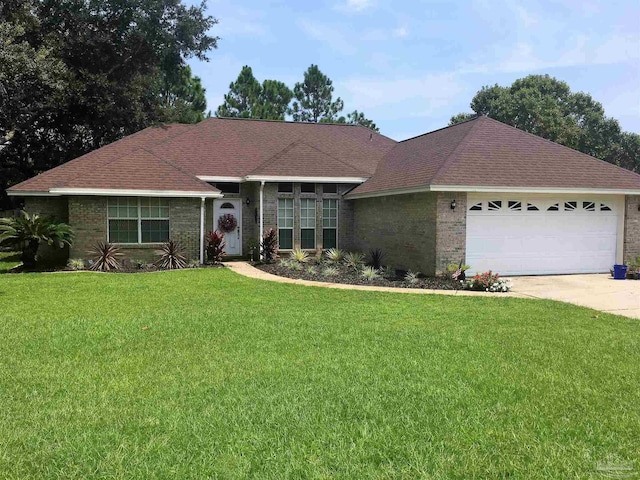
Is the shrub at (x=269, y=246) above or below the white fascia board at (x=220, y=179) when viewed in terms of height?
below

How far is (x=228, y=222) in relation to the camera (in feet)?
61.4

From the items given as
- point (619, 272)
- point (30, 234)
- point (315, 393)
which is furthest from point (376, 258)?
point (315, 393)

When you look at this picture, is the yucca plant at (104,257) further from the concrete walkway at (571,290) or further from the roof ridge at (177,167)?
the concrete walkway at (571,290)

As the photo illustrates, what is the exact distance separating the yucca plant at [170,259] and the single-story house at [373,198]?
529 millimetres

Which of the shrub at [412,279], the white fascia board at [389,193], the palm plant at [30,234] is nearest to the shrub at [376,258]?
the white fascia board at [389,193]

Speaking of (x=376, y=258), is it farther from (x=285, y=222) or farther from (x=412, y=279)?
(x=285, y=222)

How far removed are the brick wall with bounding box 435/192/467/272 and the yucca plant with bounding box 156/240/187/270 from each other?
818 cm

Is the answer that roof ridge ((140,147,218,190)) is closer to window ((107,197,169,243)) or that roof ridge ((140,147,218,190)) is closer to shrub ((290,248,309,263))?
window ((107,197,169,243))

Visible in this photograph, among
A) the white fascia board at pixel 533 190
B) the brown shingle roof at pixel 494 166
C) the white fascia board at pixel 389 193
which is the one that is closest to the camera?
the white fascia board at pixel 533 190

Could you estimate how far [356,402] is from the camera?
4.65 m

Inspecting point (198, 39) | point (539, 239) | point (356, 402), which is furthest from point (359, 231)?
point (198, 39)

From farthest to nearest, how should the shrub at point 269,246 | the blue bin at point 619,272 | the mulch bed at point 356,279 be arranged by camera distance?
the shrub at point 269,246 → the blue bin at point 619,272 → the mulch bed at point 356,279

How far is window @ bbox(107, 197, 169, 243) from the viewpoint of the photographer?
16.3 meters

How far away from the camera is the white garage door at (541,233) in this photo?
47.0 ft
